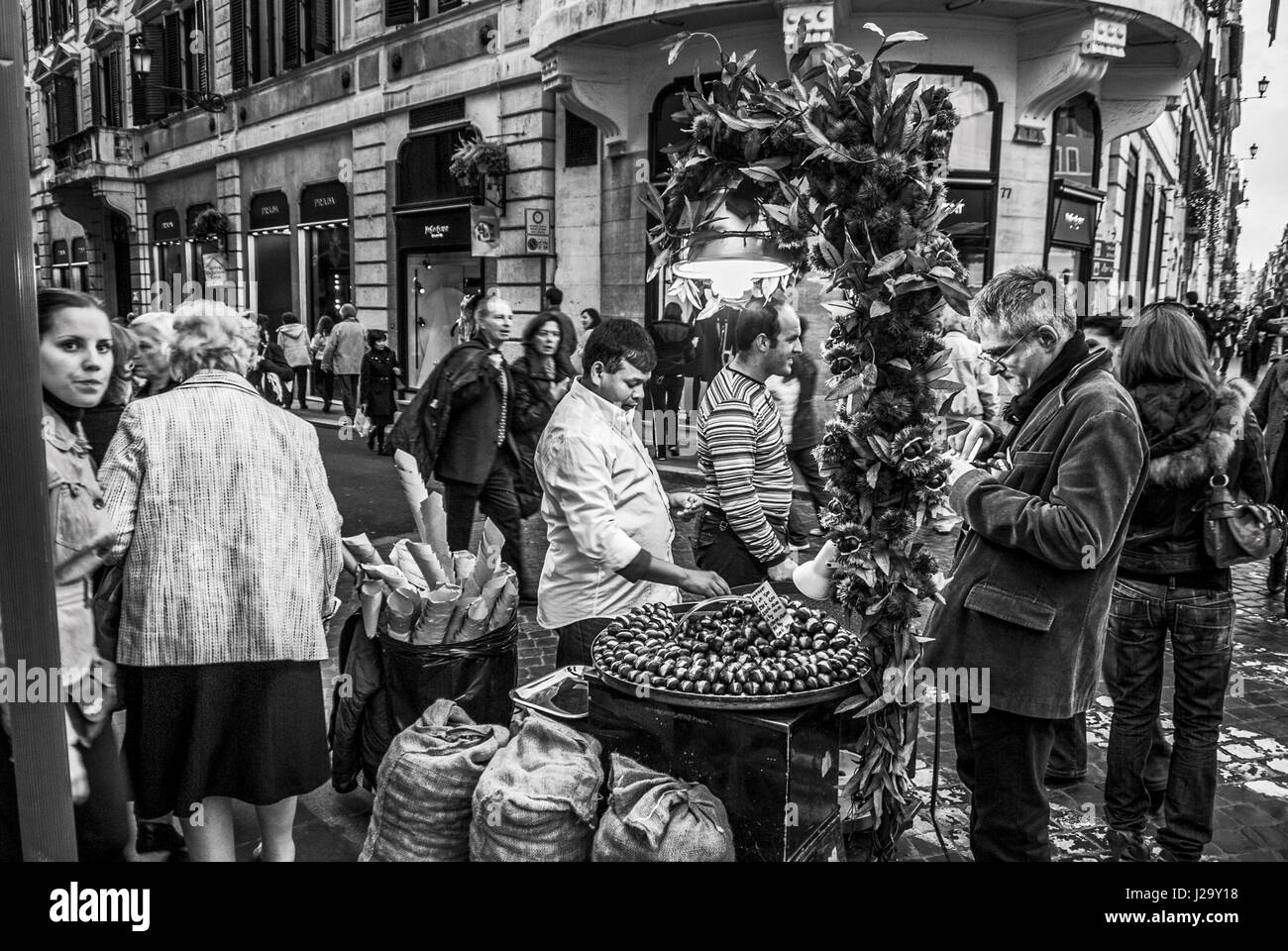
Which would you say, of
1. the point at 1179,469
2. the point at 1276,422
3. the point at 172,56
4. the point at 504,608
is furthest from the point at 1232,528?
the point at 172,56

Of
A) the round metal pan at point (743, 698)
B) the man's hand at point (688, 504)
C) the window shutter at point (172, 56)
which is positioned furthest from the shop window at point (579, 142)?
the window shutter at point (172, 56)

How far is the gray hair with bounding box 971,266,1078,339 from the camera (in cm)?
288

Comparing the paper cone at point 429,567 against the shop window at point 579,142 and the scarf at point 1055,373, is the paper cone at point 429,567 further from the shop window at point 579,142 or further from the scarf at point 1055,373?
the shop window at point 579,142

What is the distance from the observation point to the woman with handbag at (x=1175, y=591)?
3.31 m

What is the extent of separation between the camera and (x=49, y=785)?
205 centimetres

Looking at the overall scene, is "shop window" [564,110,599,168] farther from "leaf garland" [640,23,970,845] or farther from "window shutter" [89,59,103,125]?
"window shutter" [89,59,103,125]

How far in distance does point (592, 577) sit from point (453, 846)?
108cm

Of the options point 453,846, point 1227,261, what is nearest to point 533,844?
point 453,846

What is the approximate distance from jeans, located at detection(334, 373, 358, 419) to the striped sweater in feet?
39.5

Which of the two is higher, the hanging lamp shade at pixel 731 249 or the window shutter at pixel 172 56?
the window shutter at pixel 172 56

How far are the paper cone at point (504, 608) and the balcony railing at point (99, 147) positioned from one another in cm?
2925

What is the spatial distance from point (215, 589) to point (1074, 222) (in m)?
12.9

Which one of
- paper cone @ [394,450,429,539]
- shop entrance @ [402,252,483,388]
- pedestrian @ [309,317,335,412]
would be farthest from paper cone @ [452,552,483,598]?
pedestrian @ [309,317,335,412]
